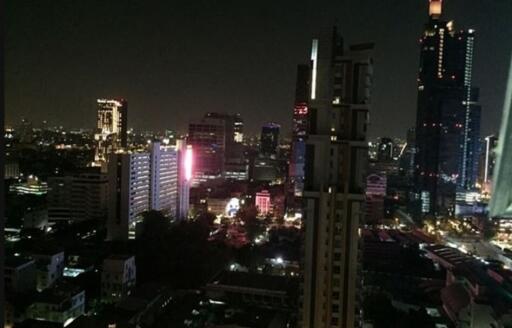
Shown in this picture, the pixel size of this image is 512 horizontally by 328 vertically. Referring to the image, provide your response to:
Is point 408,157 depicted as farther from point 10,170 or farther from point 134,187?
point 10,170

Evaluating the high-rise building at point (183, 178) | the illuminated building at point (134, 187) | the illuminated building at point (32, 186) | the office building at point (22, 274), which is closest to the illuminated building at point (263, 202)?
the high-rise building at point (183, 178)

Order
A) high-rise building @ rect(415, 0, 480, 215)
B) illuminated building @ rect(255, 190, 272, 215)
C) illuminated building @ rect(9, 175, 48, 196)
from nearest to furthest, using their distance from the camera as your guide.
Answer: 1. illuminated building @ rect(9, 175, 48, 196)
2. illuminated building @ rect(255, 190, 272, 215)
3. high-rise building @ rect(415, 0, 480, 215)

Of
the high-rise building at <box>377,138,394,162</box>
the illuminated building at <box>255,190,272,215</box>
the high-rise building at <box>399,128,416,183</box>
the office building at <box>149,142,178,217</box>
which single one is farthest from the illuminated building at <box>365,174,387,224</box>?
the high-rise building at <box>377,138,394,162</box>

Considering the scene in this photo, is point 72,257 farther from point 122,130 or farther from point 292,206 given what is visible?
point 122,130

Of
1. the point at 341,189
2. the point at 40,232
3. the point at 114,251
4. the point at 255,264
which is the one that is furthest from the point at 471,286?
the point at 40,232

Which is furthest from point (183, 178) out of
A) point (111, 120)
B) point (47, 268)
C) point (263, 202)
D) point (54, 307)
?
point (111, 120)

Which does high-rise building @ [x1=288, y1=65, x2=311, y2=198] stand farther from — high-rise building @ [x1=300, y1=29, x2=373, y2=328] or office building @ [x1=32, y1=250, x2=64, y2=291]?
high-rise building @ [x1=300, y1=29, x2=373, y2=328]
